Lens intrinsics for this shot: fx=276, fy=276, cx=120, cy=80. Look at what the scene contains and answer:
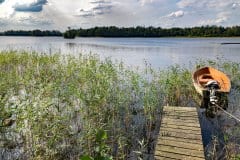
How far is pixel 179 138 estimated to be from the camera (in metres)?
5.09

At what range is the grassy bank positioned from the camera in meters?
4.89

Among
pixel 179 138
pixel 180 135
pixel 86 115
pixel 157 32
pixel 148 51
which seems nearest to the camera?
pixel 179 138

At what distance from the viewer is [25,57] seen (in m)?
13.5

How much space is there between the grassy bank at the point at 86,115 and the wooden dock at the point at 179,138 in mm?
394

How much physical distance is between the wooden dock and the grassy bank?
1.29 feet

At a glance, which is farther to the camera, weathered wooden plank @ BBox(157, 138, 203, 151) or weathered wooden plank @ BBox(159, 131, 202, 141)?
weathered wooden plank @ BBox(159, 131, 202, 141)

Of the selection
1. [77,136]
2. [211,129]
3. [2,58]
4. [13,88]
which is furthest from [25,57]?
[211,129]

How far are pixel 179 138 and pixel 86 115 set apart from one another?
2.23 metres

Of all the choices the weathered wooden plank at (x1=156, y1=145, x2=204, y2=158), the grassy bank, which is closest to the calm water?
the grassy bank

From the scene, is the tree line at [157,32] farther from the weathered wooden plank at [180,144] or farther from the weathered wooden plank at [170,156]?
the weathered wooden plank at [170,156]

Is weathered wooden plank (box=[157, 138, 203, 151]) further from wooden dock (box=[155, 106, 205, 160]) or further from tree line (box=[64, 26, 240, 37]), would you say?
tree line (box=[64, 26, 240, 37])

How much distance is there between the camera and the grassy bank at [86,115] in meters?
4.89

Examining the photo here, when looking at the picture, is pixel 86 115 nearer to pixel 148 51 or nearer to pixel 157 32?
pixel 148 51

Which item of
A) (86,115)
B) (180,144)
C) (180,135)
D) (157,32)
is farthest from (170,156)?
(157,32)
